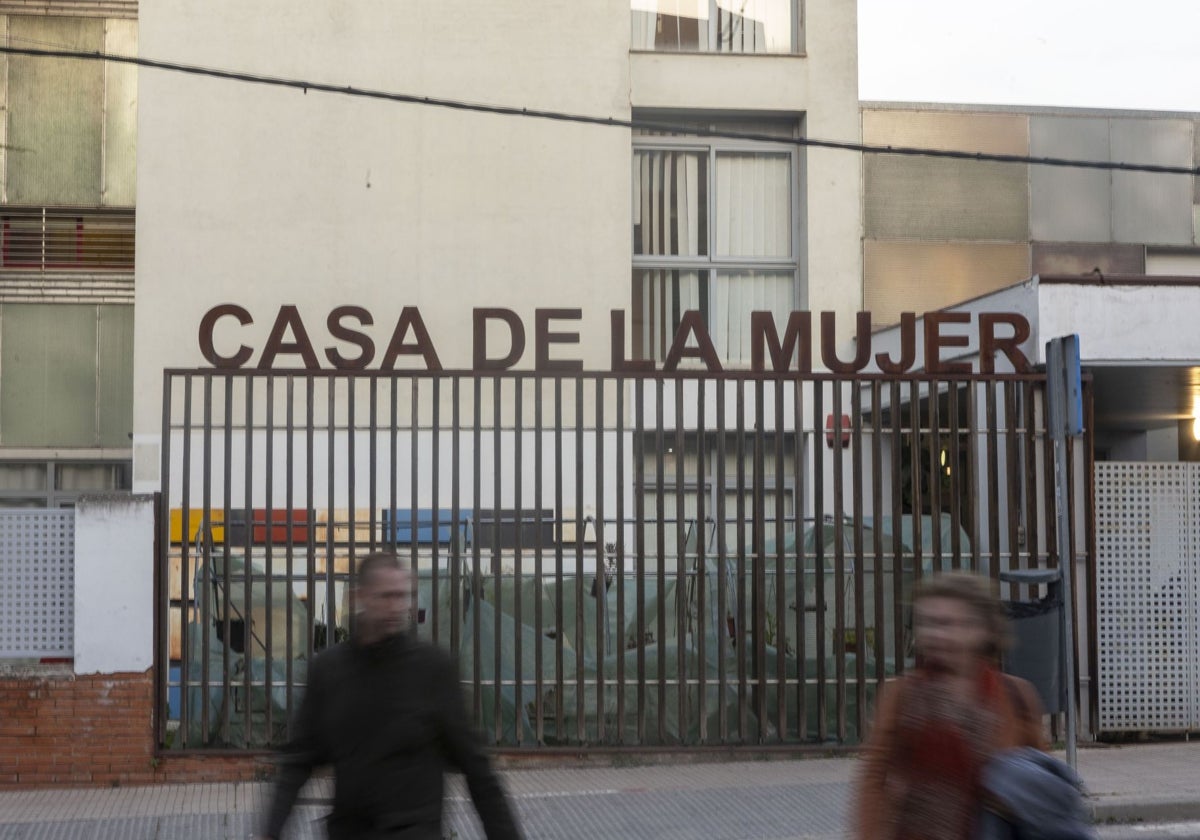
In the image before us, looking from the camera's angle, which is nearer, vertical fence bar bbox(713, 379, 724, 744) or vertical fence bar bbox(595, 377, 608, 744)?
vertical fence bar bbox(595, 377, 608, 744)

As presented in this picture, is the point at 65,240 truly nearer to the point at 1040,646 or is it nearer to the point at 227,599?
the point at 227,599

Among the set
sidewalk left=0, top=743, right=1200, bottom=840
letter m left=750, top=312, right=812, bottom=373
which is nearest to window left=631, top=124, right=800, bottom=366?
letter m left=750, top=312, right=812, bottom=373

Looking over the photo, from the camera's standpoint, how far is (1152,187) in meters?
17.7

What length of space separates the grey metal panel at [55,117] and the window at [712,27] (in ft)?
21.0

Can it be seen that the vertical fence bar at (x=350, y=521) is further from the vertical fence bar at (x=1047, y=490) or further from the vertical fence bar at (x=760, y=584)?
the vertical fence bar at (x=1047, y=490)

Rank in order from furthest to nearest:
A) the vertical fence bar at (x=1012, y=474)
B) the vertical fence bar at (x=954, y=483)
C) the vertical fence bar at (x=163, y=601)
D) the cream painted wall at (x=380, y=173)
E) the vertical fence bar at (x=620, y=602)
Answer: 1. the cream painted wall at (x=380, y=173)
2. the vertical fence bar at (x=1012, y=474)
3. the vertical fence bar at (x=954, y=483)
4. the vertical fence bar at (x=620, y=602)
5. the vertical fence bar at (x=163, y=601)

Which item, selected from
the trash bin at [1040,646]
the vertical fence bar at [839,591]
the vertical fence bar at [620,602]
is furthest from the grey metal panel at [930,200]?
the trash bin at [1040,646]

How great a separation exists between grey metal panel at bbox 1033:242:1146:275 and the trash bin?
795cm

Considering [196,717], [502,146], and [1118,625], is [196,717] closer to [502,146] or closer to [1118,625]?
[1118,625]

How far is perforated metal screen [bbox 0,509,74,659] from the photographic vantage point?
10352 millimetres

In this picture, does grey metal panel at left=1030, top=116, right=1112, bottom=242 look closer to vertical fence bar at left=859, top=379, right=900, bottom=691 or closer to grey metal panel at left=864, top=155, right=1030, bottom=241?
grey metal panel at left=864, top=155, right=1030, bottom=241

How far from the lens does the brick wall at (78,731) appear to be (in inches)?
402

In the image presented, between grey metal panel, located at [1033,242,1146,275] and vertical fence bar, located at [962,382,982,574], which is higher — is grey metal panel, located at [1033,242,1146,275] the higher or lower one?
the higher one

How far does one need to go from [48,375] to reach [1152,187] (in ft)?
42.9
